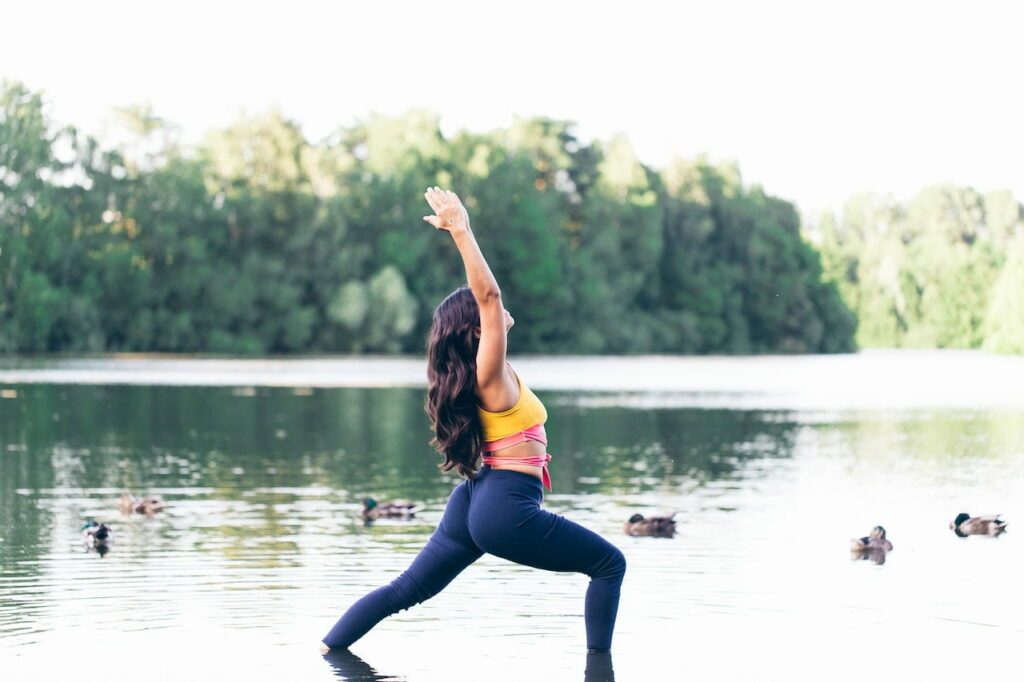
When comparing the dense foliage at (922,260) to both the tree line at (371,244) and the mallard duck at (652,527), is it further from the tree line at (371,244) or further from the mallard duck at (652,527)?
the mallard duck at (652,527)

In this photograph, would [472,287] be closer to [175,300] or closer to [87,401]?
[87,401]

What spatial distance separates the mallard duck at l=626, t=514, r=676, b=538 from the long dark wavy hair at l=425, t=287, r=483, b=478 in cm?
646

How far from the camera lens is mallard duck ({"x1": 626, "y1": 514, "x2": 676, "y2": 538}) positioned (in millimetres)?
14000

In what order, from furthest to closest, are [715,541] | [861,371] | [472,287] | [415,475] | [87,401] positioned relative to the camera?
[861,371] < [87,401] < [415,475] < [715,541] < [472,287]

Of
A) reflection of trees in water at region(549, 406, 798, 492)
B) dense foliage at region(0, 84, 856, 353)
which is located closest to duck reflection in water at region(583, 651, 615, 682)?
reflection of trees in water at region(549, 406, 798, 492)

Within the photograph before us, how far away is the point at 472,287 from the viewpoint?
7414mm

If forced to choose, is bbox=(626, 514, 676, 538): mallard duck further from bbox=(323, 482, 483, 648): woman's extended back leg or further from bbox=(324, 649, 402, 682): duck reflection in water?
bbox=(323, 482, 483, 648): woman's extended back leg

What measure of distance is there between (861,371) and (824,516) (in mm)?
56122

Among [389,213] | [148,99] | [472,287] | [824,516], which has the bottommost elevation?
[824,516]

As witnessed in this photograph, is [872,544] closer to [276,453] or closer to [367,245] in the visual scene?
[276,453]

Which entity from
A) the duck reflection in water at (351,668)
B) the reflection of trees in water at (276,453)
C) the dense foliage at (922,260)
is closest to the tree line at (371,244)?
the dense foliage at (922,260)

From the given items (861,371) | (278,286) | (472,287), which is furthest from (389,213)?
(472,287)

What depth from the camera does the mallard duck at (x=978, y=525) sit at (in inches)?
570

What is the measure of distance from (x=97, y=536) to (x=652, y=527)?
416cm
